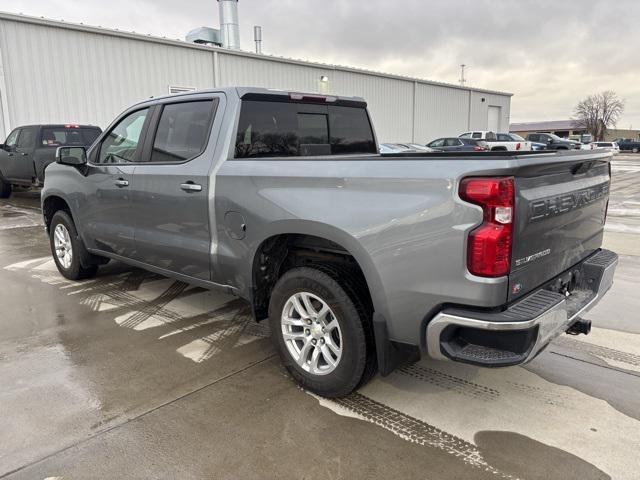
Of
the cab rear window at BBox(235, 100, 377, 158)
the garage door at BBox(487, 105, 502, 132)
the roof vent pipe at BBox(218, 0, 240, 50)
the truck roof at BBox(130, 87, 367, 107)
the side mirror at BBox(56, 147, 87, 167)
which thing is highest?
the roof vent pipe at BBox(218, 0, 240, 50)

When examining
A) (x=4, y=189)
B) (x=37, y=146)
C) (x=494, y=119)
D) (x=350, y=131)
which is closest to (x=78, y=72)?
(x=4, y=189)

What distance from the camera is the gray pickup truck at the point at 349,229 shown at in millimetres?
2426

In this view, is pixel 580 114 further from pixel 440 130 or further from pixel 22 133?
pixel 22 133

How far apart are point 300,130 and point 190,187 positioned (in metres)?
1.01

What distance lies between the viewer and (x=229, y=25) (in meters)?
22.9

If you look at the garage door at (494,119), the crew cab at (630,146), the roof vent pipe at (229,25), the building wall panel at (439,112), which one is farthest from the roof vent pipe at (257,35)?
the crew cab at (630,146)

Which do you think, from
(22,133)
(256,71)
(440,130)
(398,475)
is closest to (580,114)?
(440,130)

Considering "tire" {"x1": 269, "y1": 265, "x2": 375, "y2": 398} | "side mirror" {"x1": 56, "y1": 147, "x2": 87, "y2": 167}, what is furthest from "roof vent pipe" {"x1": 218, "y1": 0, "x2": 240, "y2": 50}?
"tire" {"x1": 269, "y1": 265, "x2": 375, "y2": 398}

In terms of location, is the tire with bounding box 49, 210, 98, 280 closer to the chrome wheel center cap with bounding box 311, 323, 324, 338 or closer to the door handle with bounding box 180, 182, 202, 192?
the door handle with bounding box 180, 182, 202, 192

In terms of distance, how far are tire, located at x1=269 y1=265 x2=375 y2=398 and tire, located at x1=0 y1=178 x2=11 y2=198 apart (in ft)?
44.7

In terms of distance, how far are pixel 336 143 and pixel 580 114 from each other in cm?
9239

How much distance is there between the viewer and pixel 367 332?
2945mm

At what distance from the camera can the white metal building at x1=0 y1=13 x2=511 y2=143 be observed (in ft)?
49.0

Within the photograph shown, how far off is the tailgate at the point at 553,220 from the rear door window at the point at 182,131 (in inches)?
93.1
